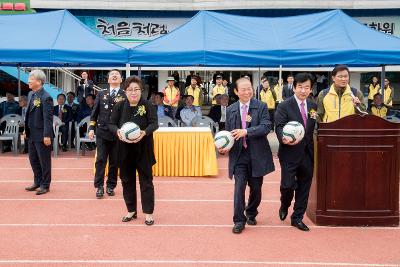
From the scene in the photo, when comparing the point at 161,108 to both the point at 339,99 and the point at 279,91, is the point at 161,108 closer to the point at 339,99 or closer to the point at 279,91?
the point at 279,91

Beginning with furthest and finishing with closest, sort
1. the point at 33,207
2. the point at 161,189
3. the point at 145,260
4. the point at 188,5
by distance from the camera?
1. the point at 188,5
2. the point at 161,189
3. the point at 33,207
4. the point at 145,260

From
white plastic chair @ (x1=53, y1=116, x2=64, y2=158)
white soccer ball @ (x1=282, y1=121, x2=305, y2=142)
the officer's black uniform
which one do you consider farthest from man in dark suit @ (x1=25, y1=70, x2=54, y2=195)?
white plastic chair @ (x1=53, y1=116, x2=64, y2=158)

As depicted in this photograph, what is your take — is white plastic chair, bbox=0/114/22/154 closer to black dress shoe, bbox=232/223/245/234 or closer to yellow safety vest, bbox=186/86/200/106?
yellow safety vest, bbox=186/86/200/106

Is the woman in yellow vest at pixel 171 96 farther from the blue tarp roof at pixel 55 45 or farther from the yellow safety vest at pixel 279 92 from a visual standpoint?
the yellow safety vest at pixel 279 92

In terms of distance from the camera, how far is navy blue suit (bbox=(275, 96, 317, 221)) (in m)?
6.25

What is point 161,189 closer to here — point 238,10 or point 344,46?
point 344,46

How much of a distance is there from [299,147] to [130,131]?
1.89 m

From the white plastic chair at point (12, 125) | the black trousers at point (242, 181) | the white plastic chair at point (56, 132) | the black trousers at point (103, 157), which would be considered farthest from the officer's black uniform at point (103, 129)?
the white plastic chair at point (12, 125)

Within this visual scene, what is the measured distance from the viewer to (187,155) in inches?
400

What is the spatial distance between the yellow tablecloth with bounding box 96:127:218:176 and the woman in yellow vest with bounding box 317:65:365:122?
3.58 meters

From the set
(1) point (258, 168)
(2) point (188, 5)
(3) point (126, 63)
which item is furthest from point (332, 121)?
(2) point (188, 5)

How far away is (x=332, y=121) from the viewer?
6.42 metres

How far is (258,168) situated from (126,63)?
22.4 feet

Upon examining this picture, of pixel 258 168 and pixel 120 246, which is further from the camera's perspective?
pixel 258 168
